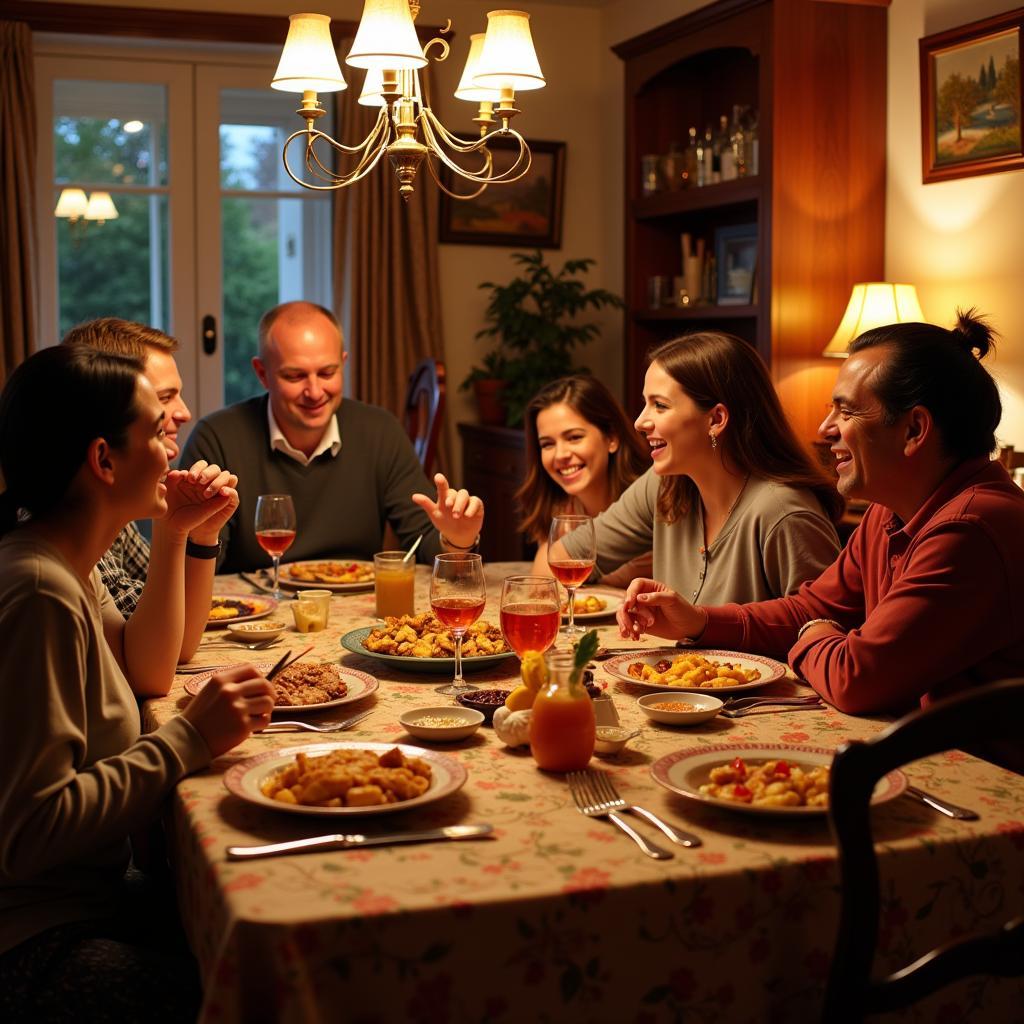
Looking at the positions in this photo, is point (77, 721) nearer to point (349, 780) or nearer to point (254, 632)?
point (349, 780)

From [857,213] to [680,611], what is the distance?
8.65ft

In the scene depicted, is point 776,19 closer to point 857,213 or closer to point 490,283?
point 857,213

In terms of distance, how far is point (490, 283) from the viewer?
5688mm

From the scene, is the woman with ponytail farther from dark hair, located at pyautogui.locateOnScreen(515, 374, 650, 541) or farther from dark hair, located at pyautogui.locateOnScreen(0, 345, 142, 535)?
dark hair, located at pyautogui.locateOnScreen(515, 374, 650, 541)

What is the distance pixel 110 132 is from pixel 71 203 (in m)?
0.34

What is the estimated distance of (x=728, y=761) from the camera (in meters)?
1.48

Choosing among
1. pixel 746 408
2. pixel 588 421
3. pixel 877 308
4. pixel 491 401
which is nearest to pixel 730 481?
pixel 746 408

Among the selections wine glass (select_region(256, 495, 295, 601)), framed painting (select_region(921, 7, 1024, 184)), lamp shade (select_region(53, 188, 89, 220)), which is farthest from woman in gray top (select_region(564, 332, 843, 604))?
lamp shade (select_region(53, 188, 89, 220))

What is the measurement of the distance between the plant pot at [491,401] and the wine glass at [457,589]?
148 inches

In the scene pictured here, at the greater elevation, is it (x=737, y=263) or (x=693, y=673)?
(x=737, y=263)

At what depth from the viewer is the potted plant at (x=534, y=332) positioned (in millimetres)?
5371

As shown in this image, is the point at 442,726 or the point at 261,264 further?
the point at 261,264

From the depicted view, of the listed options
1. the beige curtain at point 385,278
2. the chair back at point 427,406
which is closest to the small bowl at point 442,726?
the chair back at point 427,406

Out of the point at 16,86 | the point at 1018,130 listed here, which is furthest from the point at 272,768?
the point at 16,86
